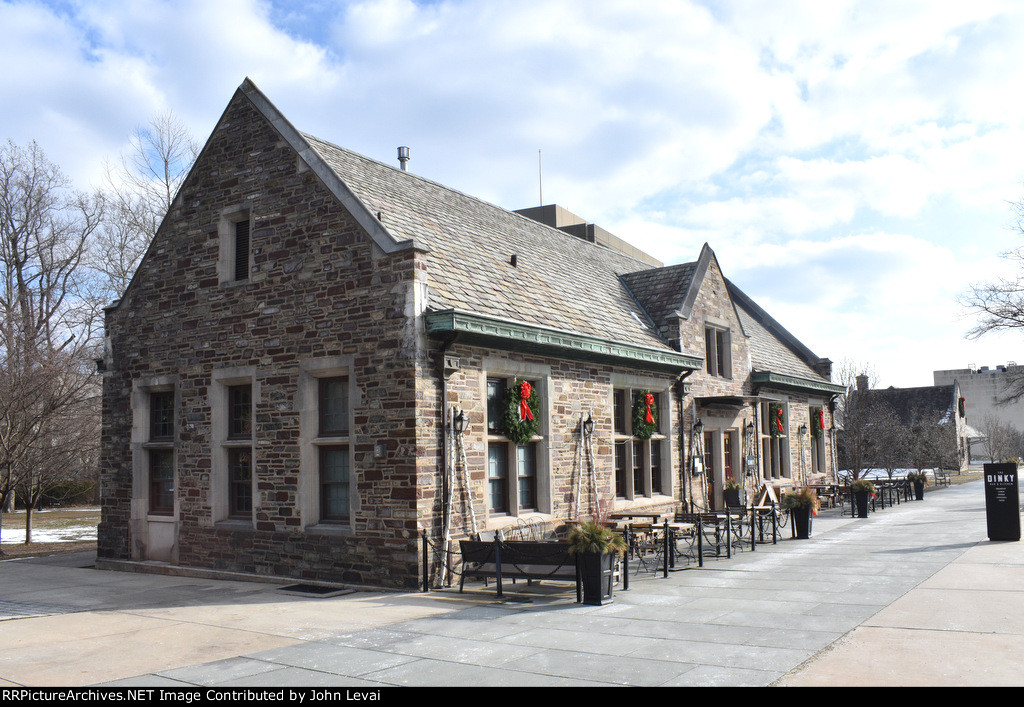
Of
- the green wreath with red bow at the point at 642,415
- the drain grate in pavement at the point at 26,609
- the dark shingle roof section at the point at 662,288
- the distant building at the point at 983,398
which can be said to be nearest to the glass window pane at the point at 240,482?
the drain grate in pavement at the point at 26,609

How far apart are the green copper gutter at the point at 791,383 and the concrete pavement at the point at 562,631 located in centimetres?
1017

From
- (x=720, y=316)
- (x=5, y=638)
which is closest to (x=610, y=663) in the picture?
(x=5, y=638)

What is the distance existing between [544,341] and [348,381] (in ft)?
11.5

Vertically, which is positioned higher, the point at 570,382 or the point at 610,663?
the point at 570,382

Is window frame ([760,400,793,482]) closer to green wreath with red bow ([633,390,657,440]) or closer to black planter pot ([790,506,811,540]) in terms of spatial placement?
black planter pot ([790,506,811,540])

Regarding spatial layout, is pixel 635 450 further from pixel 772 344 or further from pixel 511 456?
pixel 772 344

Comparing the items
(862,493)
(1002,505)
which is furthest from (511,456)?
(862,493)

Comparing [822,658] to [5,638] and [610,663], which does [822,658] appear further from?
[5,638]

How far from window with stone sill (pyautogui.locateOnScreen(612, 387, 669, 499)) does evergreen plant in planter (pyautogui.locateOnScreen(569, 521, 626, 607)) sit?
682cm

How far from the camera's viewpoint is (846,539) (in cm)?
1809

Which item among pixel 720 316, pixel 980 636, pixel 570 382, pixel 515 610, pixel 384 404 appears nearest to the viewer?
pixel 980 636

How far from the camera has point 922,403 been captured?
6506cm

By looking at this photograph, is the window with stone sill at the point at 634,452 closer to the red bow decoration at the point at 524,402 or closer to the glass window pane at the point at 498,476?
the red bow decoration at the point at 524,402
